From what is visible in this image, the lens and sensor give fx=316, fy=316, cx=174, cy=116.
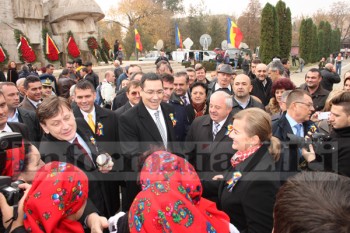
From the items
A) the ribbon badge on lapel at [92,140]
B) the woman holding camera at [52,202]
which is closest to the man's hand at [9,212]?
the woman holding camera at [52,202]

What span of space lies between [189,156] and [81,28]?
18.1m

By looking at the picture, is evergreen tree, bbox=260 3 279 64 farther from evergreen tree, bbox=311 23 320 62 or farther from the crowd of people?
the crowd of people

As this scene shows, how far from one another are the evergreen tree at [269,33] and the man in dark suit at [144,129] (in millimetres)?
21770

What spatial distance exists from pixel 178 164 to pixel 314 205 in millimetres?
1102

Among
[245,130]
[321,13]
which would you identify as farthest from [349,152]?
[321,13]

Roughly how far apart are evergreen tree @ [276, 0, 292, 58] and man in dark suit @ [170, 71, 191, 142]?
23161mm

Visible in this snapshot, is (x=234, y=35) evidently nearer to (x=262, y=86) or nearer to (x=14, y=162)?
(x=262, y=86)

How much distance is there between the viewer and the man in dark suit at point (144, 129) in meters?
3.74

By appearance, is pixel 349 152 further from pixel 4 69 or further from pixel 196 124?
pixel 4 69

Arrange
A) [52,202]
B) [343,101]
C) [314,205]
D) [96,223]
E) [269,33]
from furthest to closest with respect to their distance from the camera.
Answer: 1. [269,33]
2. [343,101]
3. [96,223]
4. [52,202]
5. [314,205]

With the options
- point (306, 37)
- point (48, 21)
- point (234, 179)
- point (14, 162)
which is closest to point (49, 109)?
point (14, 162)

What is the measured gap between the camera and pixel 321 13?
3199 inches

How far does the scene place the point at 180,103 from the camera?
5.23 metres

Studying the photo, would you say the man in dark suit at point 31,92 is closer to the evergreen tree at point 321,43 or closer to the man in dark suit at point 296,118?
the man in dark suit at point 296,118
